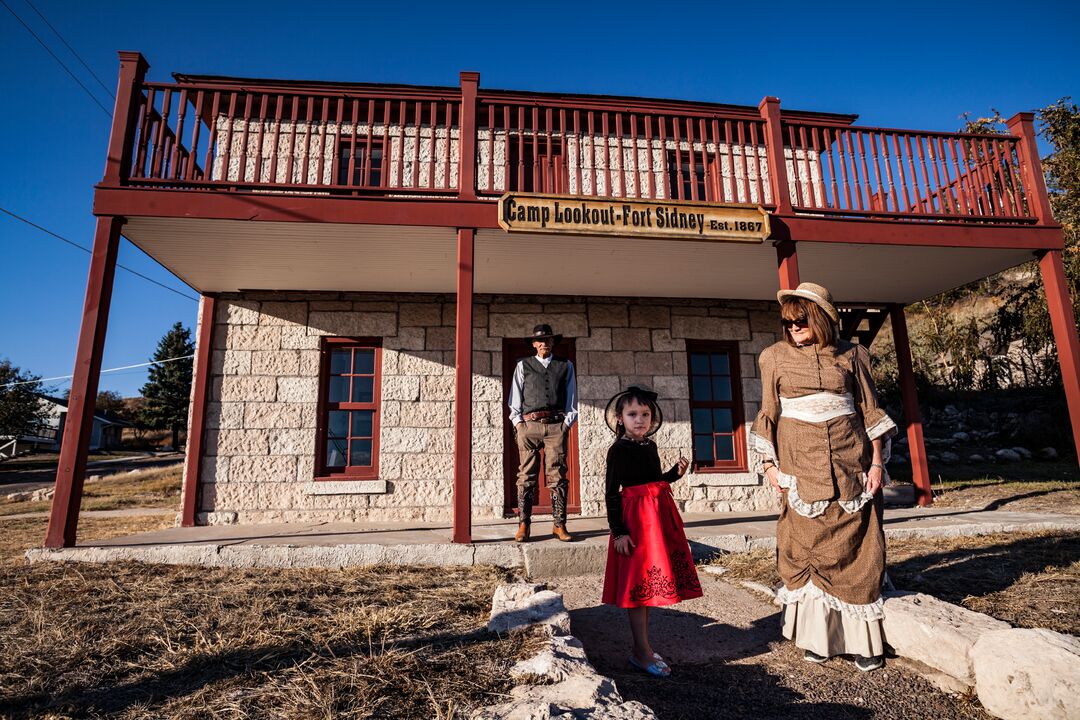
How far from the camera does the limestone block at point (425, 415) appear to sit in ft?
20.8

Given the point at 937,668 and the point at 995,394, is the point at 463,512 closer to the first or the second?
the point at 937,668

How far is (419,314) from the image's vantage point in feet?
21.6

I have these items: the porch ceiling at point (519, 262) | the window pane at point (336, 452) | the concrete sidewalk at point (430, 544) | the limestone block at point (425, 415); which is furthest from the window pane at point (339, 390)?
the concrete sidewalk at point (430, 544)

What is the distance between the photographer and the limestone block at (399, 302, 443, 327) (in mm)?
6568

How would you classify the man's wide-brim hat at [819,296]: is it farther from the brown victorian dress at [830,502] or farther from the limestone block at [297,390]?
the limestone block at [297,390]

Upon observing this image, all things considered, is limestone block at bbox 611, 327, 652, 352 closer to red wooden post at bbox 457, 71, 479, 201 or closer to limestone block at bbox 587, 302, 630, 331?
limestone block at bbox 587, 302, 630, 331

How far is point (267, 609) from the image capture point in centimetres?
291

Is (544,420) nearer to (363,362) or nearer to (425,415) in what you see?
(425,415)

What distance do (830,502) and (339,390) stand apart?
558 cm

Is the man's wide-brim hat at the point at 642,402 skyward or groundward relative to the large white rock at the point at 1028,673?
skyward

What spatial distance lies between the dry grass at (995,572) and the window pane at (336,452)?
4370 millimetres

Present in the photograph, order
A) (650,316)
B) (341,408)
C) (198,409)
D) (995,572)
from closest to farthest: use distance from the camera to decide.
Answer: (995,572), (198,409), (341,408), (650,316)

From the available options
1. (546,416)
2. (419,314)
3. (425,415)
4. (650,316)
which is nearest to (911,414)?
(650,316)

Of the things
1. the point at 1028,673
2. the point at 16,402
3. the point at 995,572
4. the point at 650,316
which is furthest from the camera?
the point at 16,402
